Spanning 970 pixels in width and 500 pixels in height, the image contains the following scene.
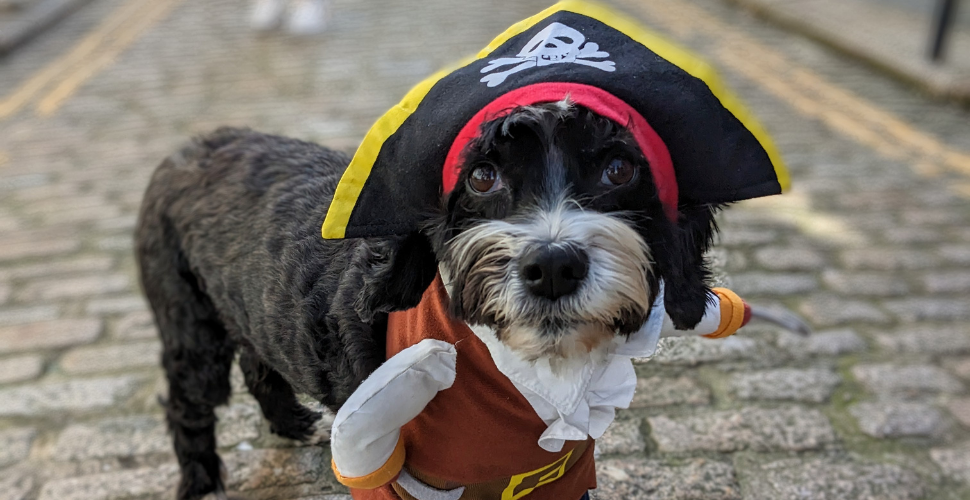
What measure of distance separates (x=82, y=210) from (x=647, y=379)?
164 inches

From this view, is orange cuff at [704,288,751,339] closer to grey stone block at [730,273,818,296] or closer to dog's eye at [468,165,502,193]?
dog's eye at [468,165,502,193]

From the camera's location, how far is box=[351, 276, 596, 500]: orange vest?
6.24 feet

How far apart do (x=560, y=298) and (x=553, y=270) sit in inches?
2.9

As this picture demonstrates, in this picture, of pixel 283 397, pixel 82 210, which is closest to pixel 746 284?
pixel 283 397

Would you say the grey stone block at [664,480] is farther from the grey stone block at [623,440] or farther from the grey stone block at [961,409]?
the grey stone block at [961,409]

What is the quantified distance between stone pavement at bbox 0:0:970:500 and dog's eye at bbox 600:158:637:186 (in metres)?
0.75

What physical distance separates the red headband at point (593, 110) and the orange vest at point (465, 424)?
0.39 meters

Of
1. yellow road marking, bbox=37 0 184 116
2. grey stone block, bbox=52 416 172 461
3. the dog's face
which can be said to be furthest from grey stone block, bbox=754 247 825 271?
yellow road marking, bbox=37 0 184 116

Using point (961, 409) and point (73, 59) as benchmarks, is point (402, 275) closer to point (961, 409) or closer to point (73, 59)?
point (961, 409)

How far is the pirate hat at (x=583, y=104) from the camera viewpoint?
1.65 m

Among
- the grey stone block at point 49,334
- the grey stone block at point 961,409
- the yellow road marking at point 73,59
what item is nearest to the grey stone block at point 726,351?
the grey stone block at point 961,409

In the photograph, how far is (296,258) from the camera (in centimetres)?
226

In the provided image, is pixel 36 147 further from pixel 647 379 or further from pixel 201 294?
pixel 647 379

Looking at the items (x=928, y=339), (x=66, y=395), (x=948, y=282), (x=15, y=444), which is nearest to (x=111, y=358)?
(x=66, y=395)
